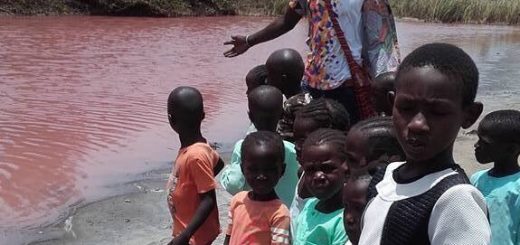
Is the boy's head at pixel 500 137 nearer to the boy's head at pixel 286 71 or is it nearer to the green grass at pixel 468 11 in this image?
the boy's head at pixel 286 71

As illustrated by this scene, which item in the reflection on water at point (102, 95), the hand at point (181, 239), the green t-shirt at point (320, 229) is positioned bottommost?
the reflection on water at point (102, 95)

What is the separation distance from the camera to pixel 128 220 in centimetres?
550

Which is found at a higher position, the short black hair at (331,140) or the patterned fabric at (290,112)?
the short black hair at (331,140)

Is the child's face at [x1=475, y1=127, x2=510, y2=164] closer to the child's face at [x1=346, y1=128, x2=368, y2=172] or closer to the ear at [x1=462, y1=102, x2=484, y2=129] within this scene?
the child's face at [x1=346, y1=128, x2=368, y2=172]

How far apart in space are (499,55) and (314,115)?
16.6 m

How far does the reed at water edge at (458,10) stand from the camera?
29812 mm

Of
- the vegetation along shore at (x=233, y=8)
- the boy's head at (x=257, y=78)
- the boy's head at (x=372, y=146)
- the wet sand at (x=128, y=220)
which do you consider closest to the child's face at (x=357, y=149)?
the boy's head at (x=372, y=146)

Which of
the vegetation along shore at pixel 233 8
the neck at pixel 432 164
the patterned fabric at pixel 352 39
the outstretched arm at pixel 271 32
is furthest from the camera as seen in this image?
the vegetation along shore at pixel 233 8

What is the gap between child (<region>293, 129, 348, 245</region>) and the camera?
103 inches

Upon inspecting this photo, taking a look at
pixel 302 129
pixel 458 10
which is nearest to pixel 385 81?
pixel 302 129

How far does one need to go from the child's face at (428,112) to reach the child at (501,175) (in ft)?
5.17

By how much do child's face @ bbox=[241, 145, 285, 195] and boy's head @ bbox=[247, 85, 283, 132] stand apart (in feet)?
1.59

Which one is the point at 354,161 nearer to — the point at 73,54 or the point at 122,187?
the point at 122,187

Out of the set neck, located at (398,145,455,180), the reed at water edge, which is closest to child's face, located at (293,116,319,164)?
neck, located at (398,145,455,180)
